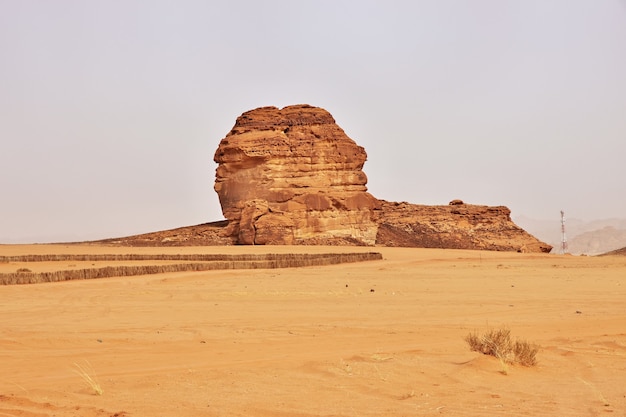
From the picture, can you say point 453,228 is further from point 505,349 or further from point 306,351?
point 505,349

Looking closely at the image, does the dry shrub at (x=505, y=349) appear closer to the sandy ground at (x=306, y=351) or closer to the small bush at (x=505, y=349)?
the small bush at (x=505, y=349)

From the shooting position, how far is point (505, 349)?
24.2ft

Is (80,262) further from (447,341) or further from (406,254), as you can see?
(447,341)

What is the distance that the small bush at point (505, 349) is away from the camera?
727 centimetres

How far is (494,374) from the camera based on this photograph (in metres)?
6.93

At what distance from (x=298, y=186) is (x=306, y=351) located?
32110 mm

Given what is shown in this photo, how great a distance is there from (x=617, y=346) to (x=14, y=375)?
659 centimetres

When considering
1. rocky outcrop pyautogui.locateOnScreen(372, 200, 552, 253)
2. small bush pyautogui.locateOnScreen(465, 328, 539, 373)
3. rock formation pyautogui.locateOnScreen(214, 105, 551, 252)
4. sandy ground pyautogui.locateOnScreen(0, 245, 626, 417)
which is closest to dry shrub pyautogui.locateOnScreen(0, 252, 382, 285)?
sandy ground pyautogui.locateOnScreen(0, 245, 626, 417)

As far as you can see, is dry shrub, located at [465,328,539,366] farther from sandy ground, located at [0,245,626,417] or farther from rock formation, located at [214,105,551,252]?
rock formation, located at [214,105,551,252]

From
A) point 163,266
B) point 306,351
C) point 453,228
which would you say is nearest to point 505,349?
point 306,351

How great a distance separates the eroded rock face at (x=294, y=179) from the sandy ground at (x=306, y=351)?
2332 cm

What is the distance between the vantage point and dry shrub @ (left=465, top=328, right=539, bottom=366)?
7270 millimetres

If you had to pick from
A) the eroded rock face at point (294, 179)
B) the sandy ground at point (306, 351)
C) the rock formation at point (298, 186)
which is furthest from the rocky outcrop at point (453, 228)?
the sandy ground at point (306, 351)

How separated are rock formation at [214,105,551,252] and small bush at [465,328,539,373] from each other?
100ft
